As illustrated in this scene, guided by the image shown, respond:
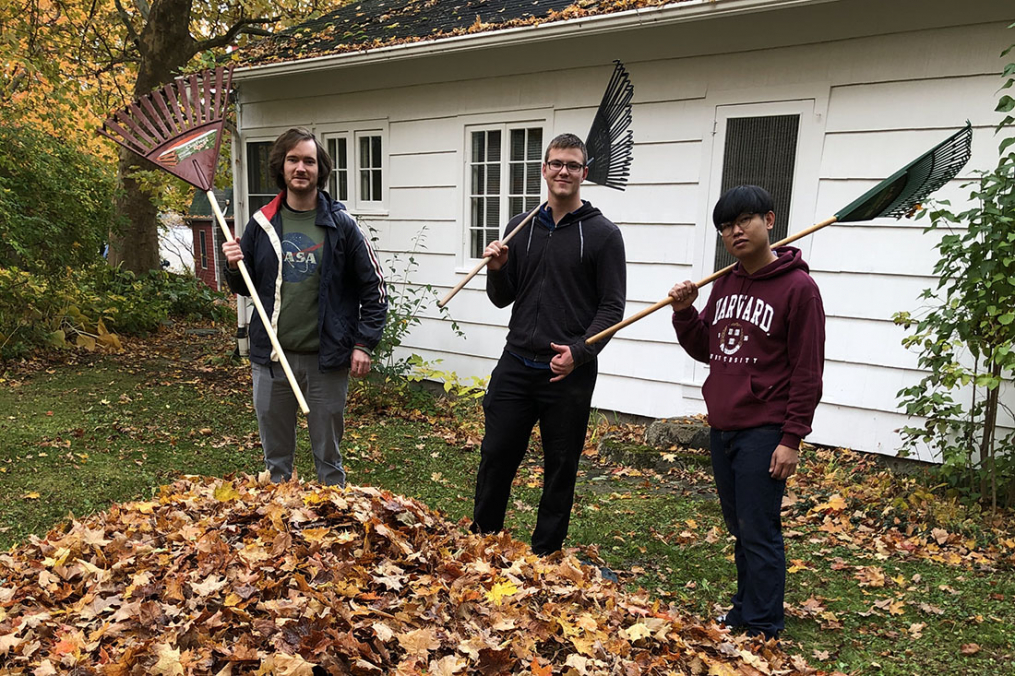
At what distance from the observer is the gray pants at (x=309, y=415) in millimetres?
3500

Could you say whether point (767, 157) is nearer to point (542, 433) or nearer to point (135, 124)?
→ point (542, 433)

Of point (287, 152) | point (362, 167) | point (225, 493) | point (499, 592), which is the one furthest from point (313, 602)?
point (362, 167)

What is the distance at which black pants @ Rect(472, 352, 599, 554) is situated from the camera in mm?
3211

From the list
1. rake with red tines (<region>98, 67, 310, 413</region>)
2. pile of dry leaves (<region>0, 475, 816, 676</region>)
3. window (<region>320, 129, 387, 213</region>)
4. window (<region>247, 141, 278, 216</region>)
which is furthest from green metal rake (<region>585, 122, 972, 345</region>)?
window (<region>247, 141, 278, 216</region>)

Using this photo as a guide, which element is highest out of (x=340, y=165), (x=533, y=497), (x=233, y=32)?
(x=233, y=32)

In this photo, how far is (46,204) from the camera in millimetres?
8289

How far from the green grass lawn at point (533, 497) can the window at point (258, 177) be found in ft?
8.64

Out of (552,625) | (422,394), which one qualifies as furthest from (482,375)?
(552,625)

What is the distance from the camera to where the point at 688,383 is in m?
5.99

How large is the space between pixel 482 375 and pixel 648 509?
2.99 m

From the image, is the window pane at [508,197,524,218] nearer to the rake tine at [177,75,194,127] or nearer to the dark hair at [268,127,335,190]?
the rake tine at [177,75,194,127]

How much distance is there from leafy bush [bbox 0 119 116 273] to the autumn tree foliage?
2.74 ft

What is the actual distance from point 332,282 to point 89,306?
776cm

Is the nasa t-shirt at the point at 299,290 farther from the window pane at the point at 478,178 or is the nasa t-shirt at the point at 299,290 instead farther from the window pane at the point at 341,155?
the window pane at the point at 341,155
